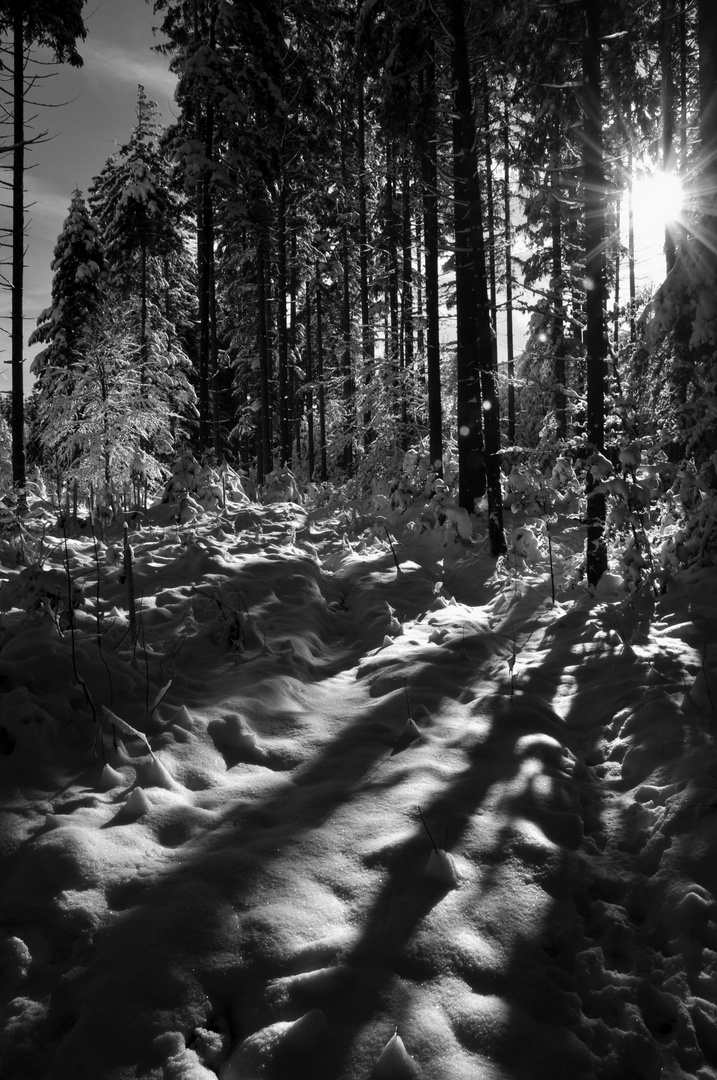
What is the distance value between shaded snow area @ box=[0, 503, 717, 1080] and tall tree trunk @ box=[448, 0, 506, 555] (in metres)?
4.44

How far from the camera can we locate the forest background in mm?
6508

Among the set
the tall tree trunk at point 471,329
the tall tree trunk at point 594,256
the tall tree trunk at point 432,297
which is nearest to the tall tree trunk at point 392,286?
the tall tree trunk at point 432,297

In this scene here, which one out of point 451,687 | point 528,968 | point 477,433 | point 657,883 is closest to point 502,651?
point 451,687

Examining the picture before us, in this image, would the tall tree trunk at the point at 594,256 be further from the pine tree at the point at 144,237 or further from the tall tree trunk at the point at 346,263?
the pine tree at the point at 144,237

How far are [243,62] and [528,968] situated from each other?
720 inches

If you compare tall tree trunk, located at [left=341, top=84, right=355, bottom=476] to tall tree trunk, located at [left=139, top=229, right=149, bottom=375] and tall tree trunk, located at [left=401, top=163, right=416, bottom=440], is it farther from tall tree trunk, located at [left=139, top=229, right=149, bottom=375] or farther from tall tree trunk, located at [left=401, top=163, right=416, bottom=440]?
tall tree trunk, located at [left=139, top=229, right=149, bottom=375]

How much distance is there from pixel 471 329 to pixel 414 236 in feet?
20.6

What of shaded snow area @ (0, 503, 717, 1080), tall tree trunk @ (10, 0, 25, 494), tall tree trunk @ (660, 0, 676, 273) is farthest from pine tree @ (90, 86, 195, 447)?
shaded snow area @ (0, 503, 717, 1080)

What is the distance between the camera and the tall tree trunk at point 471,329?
8.33 metres

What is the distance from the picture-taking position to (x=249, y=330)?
25.2m

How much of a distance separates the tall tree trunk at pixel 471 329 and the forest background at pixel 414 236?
46 mm

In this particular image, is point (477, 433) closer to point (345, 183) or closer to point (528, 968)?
point (528, 968)

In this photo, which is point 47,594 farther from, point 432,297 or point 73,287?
point 73,287

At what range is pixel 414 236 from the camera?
14375 millimetres
